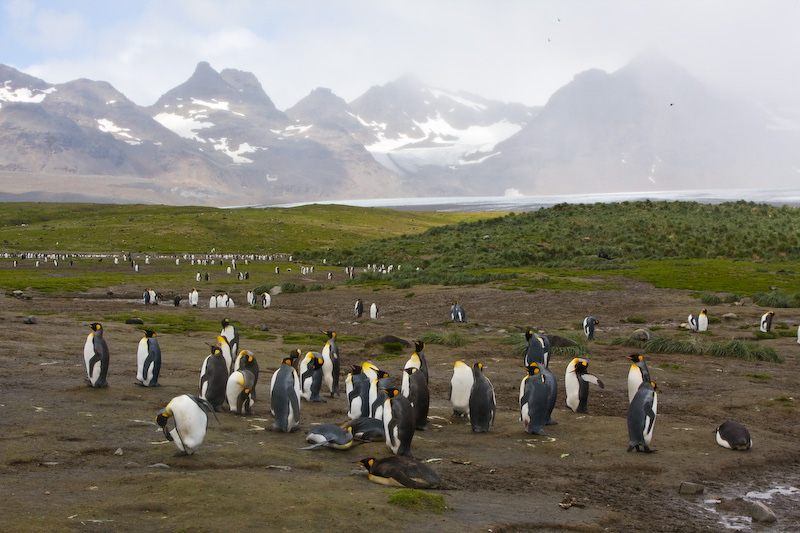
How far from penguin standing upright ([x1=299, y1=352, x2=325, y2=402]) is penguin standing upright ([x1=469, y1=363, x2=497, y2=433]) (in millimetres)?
2858

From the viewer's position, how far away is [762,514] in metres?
6.63

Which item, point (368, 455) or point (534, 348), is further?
point (534, 348)

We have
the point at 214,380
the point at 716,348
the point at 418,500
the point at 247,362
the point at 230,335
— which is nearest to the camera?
the point at 418,500

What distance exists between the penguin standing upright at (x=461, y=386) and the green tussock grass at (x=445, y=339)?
707cm

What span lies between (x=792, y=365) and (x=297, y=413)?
39.0 feet

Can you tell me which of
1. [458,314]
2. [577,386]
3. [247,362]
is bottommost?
[458,314]

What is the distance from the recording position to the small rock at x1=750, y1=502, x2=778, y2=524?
659cm

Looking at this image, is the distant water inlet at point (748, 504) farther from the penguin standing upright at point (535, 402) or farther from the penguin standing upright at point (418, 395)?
the penguin standing upright at point (418, 395)

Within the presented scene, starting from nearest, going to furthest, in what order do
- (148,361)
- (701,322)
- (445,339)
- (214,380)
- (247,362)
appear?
(214,380) → (247,362) → (148,361) → (445,339) → (701,322)

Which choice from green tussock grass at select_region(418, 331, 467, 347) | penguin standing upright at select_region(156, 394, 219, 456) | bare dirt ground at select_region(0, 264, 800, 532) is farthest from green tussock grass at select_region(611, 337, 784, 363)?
penguin standing upright at select_region(156, 394, 219, 456)

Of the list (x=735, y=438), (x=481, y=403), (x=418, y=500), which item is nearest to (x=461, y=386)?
(x=481, y=403)

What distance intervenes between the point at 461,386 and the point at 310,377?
2.65 metres

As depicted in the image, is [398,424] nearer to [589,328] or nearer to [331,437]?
[331,437]

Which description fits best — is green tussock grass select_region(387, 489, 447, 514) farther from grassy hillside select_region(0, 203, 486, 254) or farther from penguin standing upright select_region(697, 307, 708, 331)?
grassy hillside select_region(0, 203, 486, 254)
